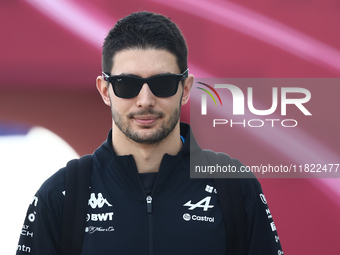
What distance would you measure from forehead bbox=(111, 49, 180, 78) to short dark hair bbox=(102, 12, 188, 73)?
0.09ft

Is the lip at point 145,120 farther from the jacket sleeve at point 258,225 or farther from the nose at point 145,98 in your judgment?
the jacket sleeve at point 258,225

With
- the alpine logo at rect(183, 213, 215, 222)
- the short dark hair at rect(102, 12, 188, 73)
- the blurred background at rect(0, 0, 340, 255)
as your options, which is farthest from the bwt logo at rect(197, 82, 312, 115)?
the alpine logo at rect(183, 213, 215, 222)

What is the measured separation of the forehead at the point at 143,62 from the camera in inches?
61.8

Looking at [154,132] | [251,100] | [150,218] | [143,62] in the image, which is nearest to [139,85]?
[143,62]

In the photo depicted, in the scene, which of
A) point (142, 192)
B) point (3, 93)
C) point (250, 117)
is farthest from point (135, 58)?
point (3, 93)

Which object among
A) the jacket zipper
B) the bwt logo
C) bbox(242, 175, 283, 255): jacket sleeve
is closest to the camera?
the jacket zipper

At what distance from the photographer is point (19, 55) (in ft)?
9.78

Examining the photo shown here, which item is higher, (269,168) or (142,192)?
(269,168)

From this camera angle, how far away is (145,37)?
5.29ft

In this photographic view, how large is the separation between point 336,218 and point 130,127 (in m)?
2.16

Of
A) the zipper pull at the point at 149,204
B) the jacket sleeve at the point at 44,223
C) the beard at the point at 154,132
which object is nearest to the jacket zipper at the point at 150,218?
the zipper pull at the point at 149,204

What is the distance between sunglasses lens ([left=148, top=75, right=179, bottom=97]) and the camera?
1.56m

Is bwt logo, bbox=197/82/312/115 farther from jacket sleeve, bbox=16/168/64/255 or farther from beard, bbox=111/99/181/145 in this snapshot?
jacket sleeve, bbox=16/168/64/255

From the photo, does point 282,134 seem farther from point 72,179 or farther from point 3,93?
point 3,93
